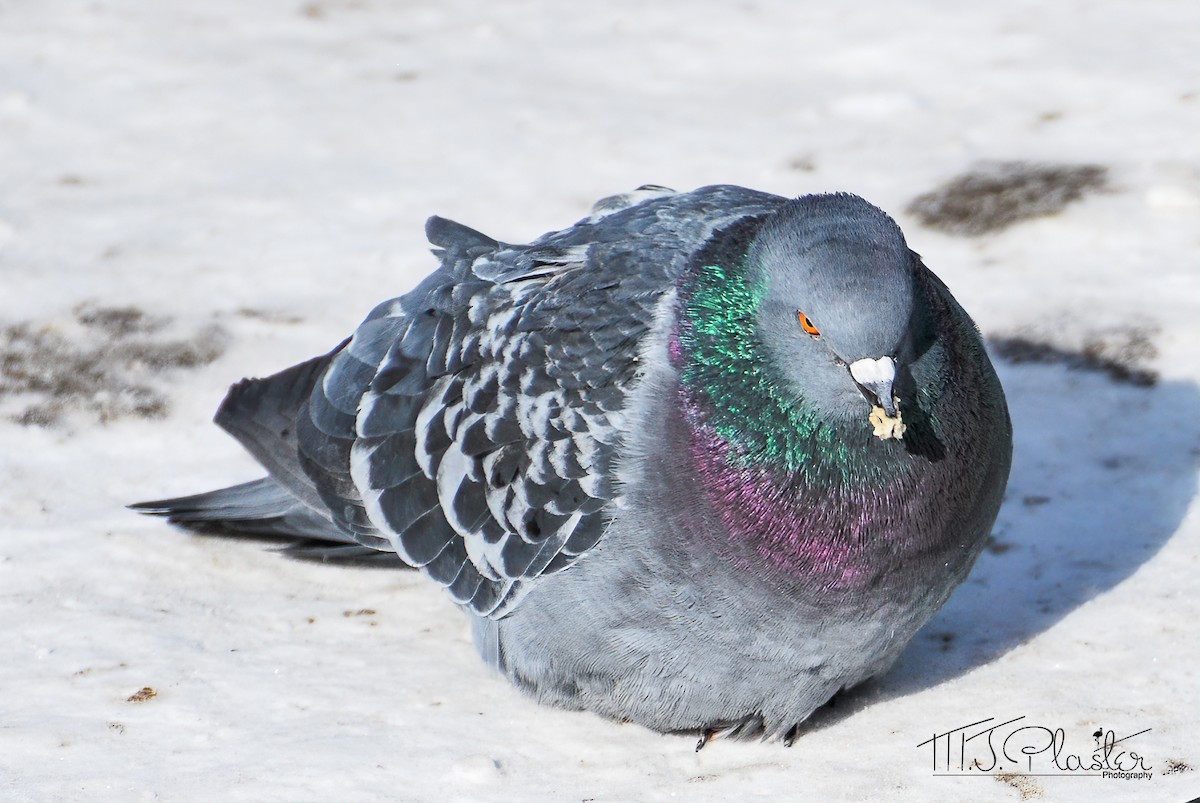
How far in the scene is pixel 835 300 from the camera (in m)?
3.60

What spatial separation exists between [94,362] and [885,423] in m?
3.91

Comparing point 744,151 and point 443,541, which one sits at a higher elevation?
point 744,151

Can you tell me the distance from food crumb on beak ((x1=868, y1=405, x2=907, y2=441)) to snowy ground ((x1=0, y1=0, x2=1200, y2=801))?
1.07 meters

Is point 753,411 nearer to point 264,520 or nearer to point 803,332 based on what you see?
point 803,332

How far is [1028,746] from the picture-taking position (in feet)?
13.6

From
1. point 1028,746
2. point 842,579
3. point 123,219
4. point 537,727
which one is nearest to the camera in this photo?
point 842,579

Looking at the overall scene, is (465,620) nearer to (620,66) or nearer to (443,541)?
(443,541)

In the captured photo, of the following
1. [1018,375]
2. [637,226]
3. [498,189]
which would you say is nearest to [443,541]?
[637,226]

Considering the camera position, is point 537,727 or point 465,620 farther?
point 465,620

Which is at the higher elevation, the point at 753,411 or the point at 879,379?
the point at 879,379

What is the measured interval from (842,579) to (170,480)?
115 inches

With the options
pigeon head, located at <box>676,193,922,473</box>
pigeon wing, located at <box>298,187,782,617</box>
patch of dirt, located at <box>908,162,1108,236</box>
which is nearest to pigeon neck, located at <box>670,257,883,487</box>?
pigeon head, located at <box>676,193,922,473</box>

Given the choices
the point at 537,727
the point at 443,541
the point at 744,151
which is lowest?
the point at 537,727

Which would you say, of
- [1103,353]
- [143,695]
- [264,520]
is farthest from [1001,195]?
[143,695]
